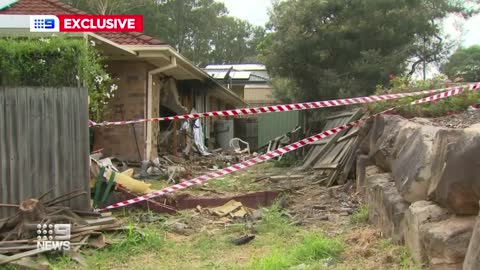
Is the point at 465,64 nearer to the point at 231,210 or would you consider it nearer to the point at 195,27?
the point at 231,210

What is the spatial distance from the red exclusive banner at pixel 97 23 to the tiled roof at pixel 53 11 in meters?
0.17

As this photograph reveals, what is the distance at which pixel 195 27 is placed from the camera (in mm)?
41438

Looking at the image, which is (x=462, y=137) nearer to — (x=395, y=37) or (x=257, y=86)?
(x=395, y=37)

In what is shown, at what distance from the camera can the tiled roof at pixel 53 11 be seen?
417 inches

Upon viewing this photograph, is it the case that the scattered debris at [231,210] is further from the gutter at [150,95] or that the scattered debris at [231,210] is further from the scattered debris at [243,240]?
the gutter at [150,95]

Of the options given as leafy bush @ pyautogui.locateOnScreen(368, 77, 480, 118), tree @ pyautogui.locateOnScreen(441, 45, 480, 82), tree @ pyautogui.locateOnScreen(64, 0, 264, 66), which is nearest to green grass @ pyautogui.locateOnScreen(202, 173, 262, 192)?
leafy bush @ pyautogui.locateOnScreen(368, 77, 480, 118)

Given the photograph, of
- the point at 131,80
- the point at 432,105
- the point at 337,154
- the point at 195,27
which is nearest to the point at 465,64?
the point at 337,154

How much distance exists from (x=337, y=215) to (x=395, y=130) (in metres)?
1.31

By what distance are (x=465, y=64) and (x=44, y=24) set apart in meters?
15.8

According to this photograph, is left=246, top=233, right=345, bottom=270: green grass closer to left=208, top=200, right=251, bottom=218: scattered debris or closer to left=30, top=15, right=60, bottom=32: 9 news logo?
left=208, top=200, right=251, bottom=218: scattered debris

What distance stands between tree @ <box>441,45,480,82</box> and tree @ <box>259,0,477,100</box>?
10.6 feet

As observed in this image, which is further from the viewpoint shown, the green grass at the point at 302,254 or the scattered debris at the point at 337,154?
the scattered debris at the point at 337,154

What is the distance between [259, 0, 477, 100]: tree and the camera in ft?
42.8

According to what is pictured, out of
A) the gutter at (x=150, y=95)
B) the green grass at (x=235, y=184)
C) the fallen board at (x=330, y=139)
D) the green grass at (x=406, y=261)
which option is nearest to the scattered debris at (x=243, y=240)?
the green grass at (x=406, y=261)
